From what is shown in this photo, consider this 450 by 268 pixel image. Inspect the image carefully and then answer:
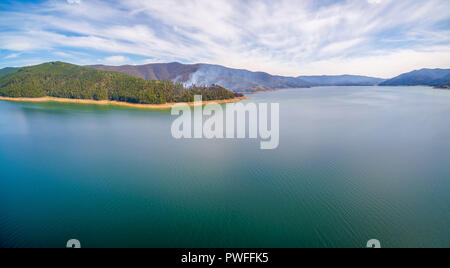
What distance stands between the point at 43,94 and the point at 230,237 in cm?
6532

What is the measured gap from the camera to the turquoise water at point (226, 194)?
544cm

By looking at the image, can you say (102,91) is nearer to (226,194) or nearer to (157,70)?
(226,194)

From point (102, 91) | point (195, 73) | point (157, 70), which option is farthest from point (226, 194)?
point (157, 70)

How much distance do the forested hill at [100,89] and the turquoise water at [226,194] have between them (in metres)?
27.5

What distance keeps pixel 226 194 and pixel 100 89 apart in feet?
169

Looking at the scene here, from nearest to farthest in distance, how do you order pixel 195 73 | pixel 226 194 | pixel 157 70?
pixel 226 194, pixel 195 73, pixel 157 70

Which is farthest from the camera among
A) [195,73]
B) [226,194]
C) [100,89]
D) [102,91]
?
[195,73]

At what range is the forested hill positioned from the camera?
130ft

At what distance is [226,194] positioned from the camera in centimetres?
740

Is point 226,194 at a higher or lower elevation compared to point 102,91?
lower
